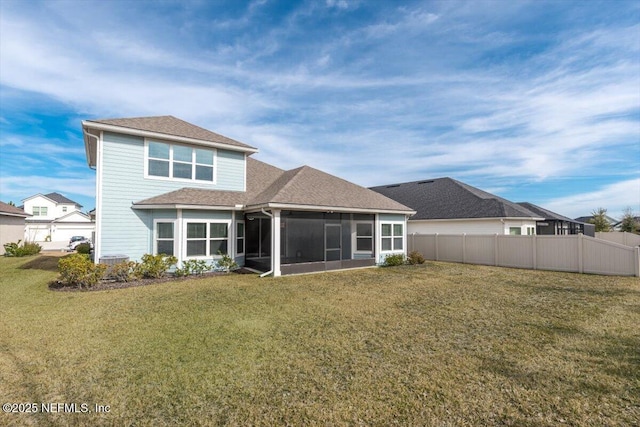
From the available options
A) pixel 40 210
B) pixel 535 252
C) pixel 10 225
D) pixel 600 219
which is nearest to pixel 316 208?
pixel 535 252

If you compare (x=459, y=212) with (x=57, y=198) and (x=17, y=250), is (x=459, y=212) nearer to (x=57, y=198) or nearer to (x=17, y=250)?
(x=17, y=250)

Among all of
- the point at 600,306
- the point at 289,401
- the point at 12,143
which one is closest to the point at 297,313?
the point at 289,401

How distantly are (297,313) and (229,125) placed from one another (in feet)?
51.9

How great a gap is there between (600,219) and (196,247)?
46.5 meters

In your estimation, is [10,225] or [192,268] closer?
[192,268]

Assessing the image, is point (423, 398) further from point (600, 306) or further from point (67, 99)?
point (67, 99)

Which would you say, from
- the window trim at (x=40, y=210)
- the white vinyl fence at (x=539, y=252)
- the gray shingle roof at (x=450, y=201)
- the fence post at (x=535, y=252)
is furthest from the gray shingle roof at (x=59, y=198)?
the fence post at (x=535, y=252)

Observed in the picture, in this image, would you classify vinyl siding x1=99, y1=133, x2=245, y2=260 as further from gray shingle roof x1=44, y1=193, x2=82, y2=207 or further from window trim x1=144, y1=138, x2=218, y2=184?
gray shingle roof x1=44, y1=193, x2=82, y2=207

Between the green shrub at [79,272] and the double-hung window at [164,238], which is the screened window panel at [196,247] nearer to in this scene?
the double-hung window at [164,238]

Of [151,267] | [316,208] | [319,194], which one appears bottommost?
[151,267]

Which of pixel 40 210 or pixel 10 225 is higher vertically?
pixel 40 210

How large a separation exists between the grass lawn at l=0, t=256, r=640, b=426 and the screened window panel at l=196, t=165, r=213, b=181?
20.6 ft

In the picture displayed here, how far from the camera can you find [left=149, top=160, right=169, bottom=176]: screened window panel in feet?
41.3

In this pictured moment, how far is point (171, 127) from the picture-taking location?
13.3m
